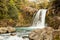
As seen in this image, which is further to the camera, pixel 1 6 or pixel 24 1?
pixel 24 1

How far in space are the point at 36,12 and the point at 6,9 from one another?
4.27m

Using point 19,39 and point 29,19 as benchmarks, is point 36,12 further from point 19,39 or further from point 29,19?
point 19,39

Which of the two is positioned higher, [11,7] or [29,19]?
[11,7]

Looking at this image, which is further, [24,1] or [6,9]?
[24,1]

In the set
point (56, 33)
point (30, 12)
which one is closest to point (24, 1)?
point (30, 12)

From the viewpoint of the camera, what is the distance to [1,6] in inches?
833

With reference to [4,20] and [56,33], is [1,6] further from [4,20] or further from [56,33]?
[56,33]

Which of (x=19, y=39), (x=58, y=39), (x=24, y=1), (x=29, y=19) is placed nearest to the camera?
(x=58, y=39)

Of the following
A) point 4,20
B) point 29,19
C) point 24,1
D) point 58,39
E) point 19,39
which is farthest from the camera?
point 24,1

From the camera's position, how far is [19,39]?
1133 centimetres

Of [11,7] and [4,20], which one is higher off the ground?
[11,7]

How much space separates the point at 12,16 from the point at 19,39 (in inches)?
415

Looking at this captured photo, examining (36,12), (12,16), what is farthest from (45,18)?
(12,16)

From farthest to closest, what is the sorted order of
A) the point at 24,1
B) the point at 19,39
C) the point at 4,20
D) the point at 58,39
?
the point at 24,1 < the point at 4,20 < the point at 19,39 < the point at 58,39
